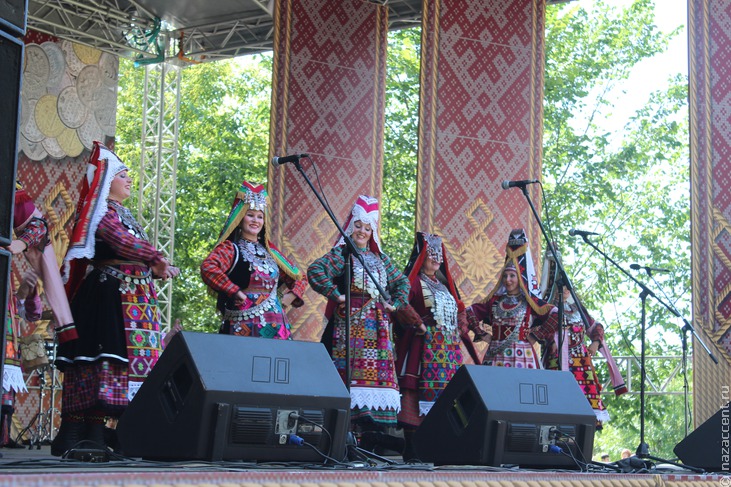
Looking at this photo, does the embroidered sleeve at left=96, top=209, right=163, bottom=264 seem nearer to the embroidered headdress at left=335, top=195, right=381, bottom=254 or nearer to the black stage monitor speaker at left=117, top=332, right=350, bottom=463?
the embroidered headdress at left=335, top=195, right=381, bottom=254

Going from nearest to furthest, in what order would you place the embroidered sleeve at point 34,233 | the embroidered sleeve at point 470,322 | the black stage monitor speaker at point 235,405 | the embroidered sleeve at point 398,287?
the black stage monitor speaker at point 235,405 → the embroidered sleeve at point 34,233 → the embroidered sleeve at point 398,287 → the embroidered sleeve at point 470,322

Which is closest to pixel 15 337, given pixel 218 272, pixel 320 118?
pixel 218 272

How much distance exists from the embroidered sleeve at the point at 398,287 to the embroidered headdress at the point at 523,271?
0.93m

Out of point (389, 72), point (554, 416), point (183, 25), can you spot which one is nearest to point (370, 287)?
point (554, 416)

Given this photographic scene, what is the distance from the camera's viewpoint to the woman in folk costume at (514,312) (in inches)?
250

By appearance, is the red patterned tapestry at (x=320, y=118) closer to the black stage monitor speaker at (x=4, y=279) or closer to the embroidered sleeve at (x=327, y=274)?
the embroidered sleeve at (x=327, y=274)

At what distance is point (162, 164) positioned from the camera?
39.3 feet

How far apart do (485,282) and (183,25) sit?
4899 mm

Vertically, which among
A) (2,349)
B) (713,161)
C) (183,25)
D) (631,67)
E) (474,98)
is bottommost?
(2,349)

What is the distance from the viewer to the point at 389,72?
1734cm

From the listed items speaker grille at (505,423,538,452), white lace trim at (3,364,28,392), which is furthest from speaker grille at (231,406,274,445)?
white lace trim at (3,364,28,392)

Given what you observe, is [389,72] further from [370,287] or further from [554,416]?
[554,416]

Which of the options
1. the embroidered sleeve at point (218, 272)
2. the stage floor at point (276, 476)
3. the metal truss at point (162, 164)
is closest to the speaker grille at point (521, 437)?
the stage floor at point (276, 476)

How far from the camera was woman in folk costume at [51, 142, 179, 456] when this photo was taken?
447 centimetres
